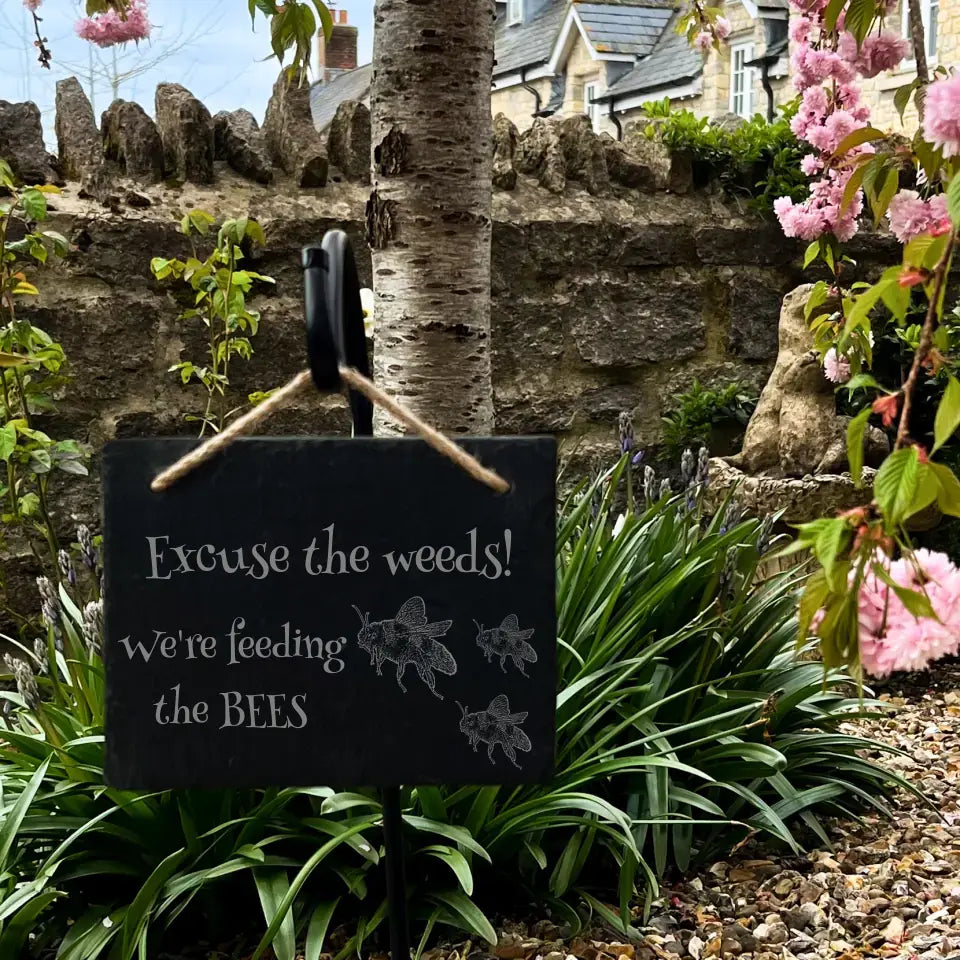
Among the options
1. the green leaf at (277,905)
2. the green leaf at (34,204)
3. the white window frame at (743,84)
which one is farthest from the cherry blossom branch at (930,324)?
the white window frame at (743,84)

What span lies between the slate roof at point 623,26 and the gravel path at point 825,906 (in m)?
17.0

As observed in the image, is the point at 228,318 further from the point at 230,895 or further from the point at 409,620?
the point at 409,620

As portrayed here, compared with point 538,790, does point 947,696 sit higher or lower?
lower

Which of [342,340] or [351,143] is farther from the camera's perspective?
[351,143]

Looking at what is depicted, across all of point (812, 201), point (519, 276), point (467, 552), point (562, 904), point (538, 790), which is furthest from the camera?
point (519, 276)

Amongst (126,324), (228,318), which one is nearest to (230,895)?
(228,318)

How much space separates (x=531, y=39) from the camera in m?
20.2

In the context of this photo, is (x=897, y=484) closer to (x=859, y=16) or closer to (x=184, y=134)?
(x=859, y=16)

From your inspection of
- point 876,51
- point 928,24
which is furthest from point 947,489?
point 928,24

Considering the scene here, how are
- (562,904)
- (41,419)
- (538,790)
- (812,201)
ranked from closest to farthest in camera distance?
(562,904) < (538,790) < (812,201) < (41,419)

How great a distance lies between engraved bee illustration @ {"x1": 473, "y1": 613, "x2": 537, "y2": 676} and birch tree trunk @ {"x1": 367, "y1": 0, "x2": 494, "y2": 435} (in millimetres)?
871

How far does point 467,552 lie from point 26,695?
1.02 meters

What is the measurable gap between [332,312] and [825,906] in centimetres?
137

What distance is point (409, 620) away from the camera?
1179 mm
